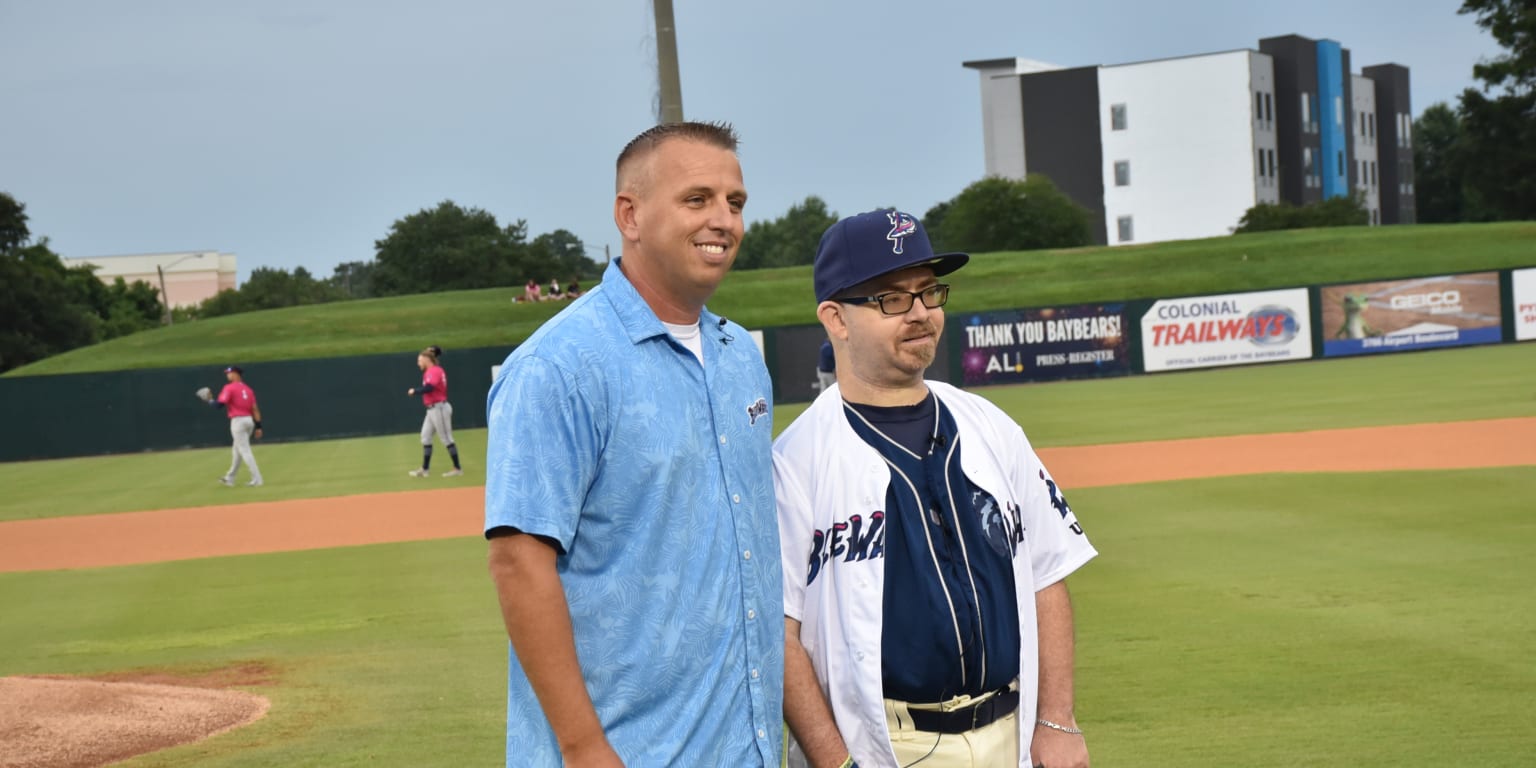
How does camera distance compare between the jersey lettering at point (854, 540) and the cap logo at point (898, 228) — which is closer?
the jersey lettering at point (854, 540)

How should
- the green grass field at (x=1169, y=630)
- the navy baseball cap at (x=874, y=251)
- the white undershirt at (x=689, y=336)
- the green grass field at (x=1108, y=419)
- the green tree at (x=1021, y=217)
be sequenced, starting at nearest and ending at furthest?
the white undershirt at (x=689, y=336) < the navy baseball cap at (x=874, y=251) < the green grass field at (x=1169, y=630) < the green grass field at (x=1108, y=419) < the green tree at (x=1021, y=217)

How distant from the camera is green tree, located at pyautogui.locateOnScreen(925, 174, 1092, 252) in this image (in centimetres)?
7912

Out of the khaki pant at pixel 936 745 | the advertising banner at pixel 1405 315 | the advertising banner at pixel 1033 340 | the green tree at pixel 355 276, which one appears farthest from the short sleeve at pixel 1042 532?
the green tree at pixel 355 276

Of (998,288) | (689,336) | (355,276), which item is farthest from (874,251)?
(355,276)

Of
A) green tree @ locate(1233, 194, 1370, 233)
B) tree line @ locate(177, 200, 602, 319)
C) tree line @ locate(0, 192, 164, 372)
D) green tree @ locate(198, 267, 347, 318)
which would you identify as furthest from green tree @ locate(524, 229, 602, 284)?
green tree @ locate(1233, 194, 1370, 233)

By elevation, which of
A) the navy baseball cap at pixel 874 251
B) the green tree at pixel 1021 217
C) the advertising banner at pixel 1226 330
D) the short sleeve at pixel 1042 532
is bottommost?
the advertising banner at pixel 1226 330

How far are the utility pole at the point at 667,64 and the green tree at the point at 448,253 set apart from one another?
8674 centimetres

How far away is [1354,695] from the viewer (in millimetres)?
7230

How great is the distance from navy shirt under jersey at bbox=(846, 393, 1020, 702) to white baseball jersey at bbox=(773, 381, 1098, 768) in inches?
1.5

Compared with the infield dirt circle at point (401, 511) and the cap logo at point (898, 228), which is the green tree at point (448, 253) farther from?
the cap logo at point (898, 228)

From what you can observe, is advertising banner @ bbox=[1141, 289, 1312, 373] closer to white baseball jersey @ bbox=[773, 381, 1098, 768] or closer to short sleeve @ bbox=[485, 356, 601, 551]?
white baseball jersey @ bbox=[773, 381, 1098, 768]

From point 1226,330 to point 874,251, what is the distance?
38408 millimetres

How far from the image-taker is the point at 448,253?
103 m

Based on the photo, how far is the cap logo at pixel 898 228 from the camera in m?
3.55
